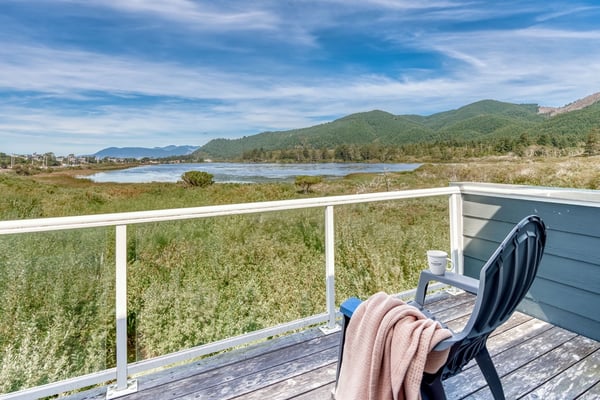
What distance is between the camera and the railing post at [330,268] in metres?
2.79

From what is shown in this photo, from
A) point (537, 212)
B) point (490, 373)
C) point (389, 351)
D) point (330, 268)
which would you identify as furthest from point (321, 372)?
point (537, 212)

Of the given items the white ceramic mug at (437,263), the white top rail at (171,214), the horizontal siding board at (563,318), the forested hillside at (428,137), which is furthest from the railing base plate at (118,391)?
the forested hillside at (428,137)

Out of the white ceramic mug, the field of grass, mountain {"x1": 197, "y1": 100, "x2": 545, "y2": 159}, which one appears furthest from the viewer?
mountain {"x1": 197, "y1": 100, "x2": 545, "y2": 159}

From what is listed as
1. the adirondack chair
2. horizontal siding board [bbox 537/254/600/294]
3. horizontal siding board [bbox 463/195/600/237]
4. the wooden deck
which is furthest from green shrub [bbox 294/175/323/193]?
the adirondack chair

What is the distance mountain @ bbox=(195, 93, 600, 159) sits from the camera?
1010 centimetres

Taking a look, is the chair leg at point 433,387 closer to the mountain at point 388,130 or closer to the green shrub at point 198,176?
the green shrub at point 198,176

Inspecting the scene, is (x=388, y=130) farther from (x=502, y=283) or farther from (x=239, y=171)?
(x=502, y=283)

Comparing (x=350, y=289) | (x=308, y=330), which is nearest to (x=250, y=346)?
(x=308, y=330)

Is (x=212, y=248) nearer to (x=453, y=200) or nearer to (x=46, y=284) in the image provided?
(x=46, y=284)

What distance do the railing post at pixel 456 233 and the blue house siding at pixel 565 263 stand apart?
14.1 inches

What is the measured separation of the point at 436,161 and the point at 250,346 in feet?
36.6

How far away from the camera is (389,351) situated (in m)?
1.31

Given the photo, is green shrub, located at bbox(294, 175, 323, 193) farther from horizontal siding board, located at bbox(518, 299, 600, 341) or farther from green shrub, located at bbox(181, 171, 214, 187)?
horizontal siding board, located at bbox(518, 299, 600, 341)

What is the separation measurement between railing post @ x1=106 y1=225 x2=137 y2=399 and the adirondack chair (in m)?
1.35
